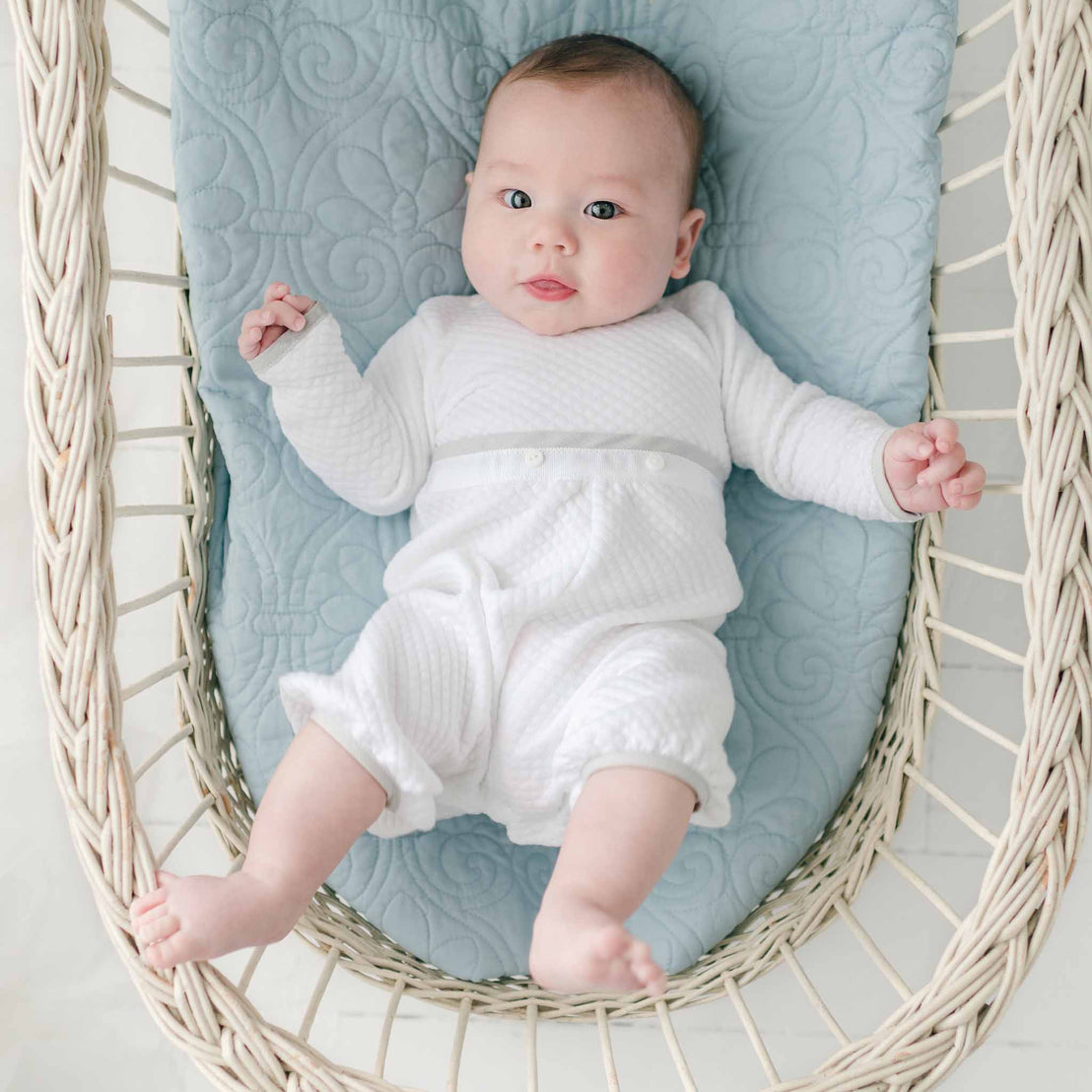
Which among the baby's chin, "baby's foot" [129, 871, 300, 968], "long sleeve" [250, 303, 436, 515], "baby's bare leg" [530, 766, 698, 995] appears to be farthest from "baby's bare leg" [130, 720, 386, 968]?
the baby's chin

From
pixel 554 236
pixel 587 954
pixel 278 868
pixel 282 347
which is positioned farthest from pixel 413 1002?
pixel 554 236

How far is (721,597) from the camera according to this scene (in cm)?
113

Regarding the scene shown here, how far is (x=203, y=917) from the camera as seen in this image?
2.96 ft

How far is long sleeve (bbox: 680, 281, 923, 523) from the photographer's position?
1.12 metres

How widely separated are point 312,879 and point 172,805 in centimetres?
66

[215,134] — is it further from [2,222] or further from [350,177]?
[2,222]

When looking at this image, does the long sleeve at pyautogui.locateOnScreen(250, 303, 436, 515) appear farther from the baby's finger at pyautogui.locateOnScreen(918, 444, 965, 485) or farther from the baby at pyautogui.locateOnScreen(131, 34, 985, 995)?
the baby's finger at pyautogui.locateOnScreen(918, 444, 965, 485)

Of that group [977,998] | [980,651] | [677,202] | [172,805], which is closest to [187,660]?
[172,805]

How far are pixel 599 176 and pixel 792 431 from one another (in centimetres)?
33

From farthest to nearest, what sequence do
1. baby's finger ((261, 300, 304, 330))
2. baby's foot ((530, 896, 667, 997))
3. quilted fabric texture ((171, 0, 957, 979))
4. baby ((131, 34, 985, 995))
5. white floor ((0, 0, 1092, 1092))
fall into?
white floor ((0, 0, 1092, 1092)) < quilted fabric texture ((171, 0, 957, 979)) < baby's finger ((261, 300, 304, 330)) < baby ((131, 34, 985, 995)) < baby's foot ((530, 896, 667, 997))

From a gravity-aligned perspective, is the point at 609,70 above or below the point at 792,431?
→ above

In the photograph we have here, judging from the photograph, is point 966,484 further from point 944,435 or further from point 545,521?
point 545,521

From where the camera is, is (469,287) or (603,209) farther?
(469,287)

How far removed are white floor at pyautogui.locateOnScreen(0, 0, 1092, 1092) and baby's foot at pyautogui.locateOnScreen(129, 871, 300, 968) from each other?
63 centimetres
